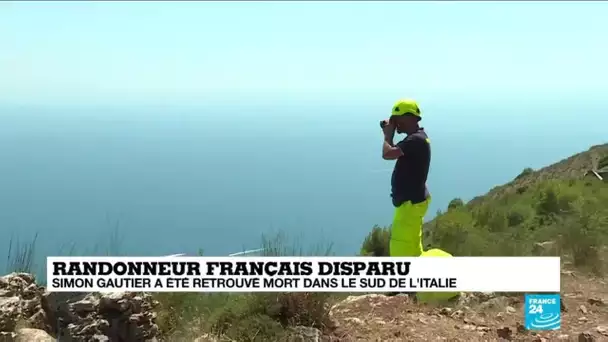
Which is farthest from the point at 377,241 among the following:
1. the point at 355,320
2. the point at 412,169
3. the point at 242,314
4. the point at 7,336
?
the point at 7,336

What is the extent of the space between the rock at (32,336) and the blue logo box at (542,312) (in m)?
3.57

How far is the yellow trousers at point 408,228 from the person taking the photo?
19.0 ft

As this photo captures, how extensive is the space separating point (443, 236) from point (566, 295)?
3.42m

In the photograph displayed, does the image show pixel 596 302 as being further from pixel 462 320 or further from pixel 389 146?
pixel 389 146

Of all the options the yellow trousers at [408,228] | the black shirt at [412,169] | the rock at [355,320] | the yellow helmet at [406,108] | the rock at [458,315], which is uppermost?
the yellow helmet at [406,108]

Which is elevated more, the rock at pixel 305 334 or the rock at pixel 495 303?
the rock at pixel 495 303

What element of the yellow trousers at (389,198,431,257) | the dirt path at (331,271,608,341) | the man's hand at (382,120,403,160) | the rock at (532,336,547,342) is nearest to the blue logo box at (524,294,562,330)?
the dirt path at (331,271,608,341)

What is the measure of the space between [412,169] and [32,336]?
10.8ft

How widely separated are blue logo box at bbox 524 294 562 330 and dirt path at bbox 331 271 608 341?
8cm

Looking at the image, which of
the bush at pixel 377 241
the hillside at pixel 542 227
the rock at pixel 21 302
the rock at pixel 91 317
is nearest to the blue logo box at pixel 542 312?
the hillside at pixel 542 227

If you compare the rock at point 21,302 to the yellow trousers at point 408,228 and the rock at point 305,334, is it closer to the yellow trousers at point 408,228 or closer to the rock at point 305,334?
the rock at point 305,334

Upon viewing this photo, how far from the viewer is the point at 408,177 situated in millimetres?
5730

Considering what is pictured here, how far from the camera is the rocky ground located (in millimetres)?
4250

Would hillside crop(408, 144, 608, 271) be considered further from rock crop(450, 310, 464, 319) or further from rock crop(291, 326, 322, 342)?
rock crop(291, 326, 322, 342)
